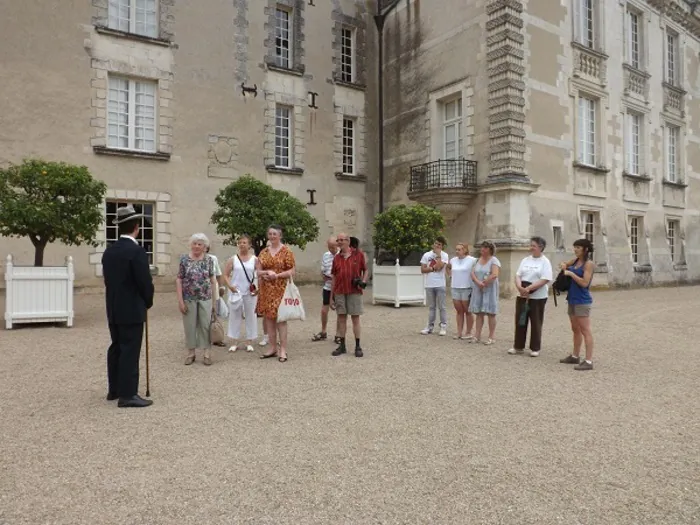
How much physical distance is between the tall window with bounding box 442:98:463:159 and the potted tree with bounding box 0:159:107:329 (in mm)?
10935

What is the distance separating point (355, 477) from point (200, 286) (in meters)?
3.72

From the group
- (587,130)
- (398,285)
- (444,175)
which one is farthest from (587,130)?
(398,285)

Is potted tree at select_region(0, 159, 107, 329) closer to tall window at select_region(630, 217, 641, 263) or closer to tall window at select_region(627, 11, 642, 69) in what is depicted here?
tall window at select_region(630, 217, 641, 263)

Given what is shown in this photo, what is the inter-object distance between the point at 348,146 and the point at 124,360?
605 inches

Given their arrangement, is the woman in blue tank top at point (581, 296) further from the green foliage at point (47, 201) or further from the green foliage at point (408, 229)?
the green foliage at point (47, 201)

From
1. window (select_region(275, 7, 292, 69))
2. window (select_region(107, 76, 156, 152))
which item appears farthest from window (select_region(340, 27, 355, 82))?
window (select_region(107, 76, 156, 152))

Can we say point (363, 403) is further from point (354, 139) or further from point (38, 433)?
point (354, 139)

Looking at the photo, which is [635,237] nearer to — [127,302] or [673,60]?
[673,60]

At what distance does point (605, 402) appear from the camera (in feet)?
16.2

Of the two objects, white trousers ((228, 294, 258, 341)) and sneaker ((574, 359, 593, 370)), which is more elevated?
white trousers ((228, 294, 258, 341))

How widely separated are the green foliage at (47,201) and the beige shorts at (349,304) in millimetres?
5051

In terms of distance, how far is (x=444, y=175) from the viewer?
16.3 m

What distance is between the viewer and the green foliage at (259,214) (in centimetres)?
1153

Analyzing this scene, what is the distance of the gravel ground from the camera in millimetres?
2871
